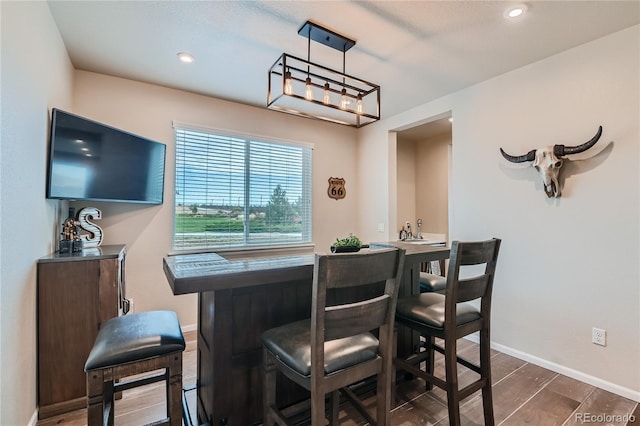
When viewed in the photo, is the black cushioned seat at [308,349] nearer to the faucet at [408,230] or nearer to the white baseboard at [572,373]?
the white baseboard at [572,373]

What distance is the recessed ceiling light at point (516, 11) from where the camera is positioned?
1.96 metres

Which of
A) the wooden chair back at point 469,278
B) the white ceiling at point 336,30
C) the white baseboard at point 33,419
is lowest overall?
the white baseboard at point 33,419

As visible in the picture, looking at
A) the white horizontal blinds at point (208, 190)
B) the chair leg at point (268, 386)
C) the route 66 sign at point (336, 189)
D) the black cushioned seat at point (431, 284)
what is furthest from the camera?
the route 66 sign at point (336, 189)

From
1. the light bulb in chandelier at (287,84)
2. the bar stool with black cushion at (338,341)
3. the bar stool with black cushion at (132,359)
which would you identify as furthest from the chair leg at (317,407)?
the light bulb in chandelier at (287,84)

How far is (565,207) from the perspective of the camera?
2521 millimetres

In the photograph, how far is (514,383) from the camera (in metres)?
2.34

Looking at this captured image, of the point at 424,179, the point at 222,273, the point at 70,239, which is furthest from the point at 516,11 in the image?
the point at 70,239

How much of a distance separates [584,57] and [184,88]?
379cm

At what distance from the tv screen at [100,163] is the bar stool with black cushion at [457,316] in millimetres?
2580

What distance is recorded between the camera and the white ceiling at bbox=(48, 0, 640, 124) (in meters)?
1.99

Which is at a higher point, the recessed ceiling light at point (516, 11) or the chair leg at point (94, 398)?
the recessed ceiling light at point (516, 11)

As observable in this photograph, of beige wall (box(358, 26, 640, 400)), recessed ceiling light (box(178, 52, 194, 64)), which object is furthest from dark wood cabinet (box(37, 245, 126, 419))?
beige wall (box(358, 26, 640, 400))

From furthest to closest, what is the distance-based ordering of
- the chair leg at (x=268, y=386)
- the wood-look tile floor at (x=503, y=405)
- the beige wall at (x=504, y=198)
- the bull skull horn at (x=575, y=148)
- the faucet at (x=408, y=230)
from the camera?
the faucet at (x=408, y=230), the bull skull horn at (x=575, y=148), the wood-look tile floor at (x=503, y=405), the beige wall at (x=504, y=198), the chair leg at (x=268, y=386)

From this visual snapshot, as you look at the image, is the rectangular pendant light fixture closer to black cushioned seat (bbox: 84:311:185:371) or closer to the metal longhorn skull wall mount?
the metal longhorn skull wall mount
